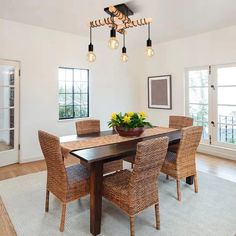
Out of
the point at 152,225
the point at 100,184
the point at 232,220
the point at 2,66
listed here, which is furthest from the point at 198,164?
the point at 2,66

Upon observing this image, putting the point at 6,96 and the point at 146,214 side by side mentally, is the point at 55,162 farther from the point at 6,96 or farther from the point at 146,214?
the point at 6,96

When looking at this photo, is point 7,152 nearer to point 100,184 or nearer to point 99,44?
point 100,184

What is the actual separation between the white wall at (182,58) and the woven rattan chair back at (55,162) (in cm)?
369

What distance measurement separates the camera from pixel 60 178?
2105 millimetres

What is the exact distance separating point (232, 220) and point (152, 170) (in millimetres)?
1097

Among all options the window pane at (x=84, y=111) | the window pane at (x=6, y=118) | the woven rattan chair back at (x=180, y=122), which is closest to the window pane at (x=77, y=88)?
the window pane at (x=84, y=111)

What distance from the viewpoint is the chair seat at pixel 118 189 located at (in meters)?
1.97

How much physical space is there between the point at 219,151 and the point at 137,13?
3.27 meters

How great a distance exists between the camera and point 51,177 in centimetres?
229

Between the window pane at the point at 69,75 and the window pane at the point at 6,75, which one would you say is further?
the window pane at the point at 69,75

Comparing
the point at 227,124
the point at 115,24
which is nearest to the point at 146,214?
the point at 115,24

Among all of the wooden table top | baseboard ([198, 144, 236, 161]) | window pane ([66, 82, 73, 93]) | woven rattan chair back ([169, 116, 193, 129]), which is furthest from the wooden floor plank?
baseboard ([198, 144, 236, 161])

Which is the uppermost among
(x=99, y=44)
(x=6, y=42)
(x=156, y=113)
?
(x=99, y=44)

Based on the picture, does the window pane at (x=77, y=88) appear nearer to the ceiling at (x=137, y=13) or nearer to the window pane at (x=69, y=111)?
the window pane at (x=69, y=111)
